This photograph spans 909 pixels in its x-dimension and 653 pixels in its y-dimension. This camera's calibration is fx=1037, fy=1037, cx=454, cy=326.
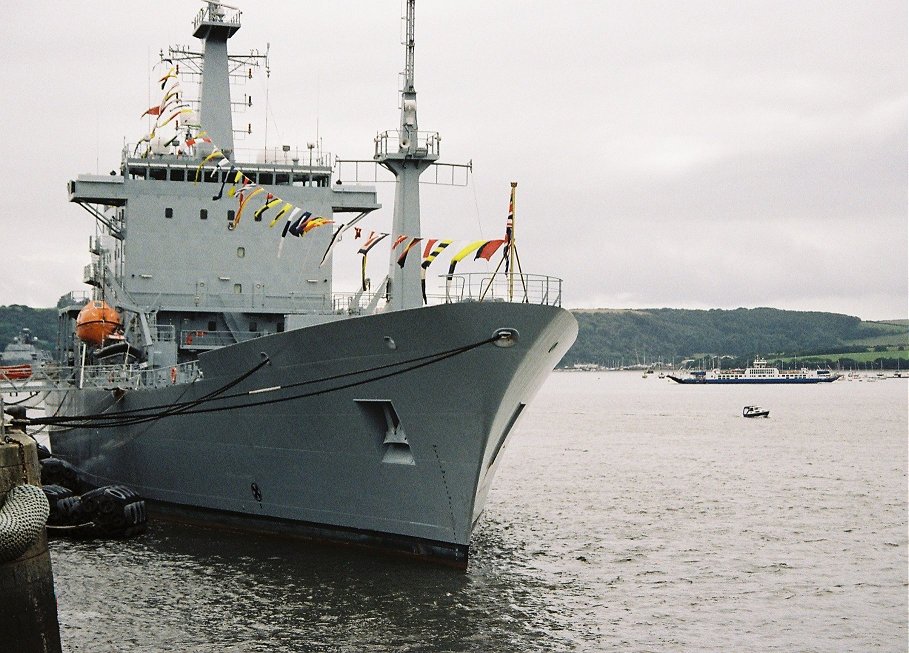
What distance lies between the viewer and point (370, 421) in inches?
626

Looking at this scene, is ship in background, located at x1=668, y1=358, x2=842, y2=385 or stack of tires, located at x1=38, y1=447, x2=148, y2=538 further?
ship in background, located at x1=668, y1=358, x2=842, y2=385

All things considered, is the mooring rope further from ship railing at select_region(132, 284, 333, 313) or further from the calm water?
ship railing at select_region(132, 284, 333, 313)

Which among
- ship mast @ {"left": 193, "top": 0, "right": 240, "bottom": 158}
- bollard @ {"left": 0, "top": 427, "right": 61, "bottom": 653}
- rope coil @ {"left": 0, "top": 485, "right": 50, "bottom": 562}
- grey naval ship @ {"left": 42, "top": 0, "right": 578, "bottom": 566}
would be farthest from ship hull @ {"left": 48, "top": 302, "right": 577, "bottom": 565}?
ship mast @ {"left": 193, "top": 0, "right": 240, "bottom": 158}

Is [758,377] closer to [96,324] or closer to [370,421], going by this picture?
[96,324]

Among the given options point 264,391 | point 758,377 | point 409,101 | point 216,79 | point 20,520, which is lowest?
point 758,377

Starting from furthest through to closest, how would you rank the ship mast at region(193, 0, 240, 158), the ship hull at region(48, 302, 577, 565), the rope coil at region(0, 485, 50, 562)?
1. the ship mast at region(193, 0, 240, 158)
2. the ship hull at region(48, 302, 577, 565)
3. the rope coil at region(0, 485, 50, 562)

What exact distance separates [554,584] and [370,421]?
12.7ft

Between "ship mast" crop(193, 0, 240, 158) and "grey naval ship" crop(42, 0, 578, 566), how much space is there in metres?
0.04

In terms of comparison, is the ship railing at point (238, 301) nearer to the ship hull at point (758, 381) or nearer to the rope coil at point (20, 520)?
the rope coil at point (20, 520)

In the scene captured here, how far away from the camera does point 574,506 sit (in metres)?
25.6

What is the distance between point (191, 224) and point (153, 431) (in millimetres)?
5487

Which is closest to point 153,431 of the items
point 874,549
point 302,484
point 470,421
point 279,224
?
point 302,484

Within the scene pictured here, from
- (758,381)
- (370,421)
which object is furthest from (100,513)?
(758,381)

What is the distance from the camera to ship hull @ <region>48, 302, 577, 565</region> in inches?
585
